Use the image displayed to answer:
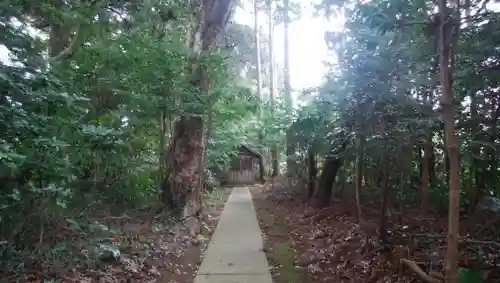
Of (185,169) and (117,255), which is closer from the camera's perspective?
(117,255)

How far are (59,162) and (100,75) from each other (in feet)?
12.1

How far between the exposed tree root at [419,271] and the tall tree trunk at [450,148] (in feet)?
2.73

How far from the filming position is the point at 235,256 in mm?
6523

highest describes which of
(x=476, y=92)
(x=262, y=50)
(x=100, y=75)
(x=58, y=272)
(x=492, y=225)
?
(x=262, y=50)

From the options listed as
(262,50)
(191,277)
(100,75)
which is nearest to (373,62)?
(191,277)

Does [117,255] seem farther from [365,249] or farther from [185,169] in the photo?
[185,169]

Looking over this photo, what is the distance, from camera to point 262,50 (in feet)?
98.6

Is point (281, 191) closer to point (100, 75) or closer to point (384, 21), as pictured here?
point (100, 75)

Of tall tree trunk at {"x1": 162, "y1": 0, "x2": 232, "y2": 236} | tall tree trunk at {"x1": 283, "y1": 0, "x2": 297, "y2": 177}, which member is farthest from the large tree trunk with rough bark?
tall tree trunk at {"x1": 283, "y1": 0, "x2": 297, "y2": 177}

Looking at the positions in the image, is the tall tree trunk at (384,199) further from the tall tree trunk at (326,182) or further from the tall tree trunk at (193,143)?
the tall tree trunk at (193,143)

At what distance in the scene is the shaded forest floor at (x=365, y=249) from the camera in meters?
3.96

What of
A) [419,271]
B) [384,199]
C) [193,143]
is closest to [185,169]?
[193,143]

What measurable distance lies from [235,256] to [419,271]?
11.3 ft

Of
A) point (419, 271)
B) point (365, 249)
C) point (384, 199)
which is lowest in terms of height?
point (365, 249)
